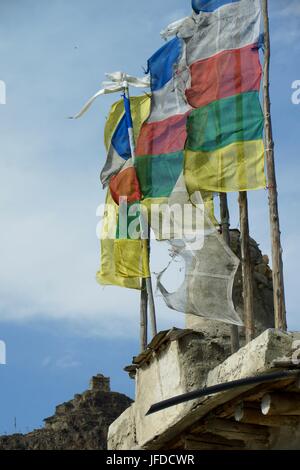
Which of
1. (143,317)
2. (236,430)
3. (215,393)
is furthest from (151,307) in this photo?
(215,393)

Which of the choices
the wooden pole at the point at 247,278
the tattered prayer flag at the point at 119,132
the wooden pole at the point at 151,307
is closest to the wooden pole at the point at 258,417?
the wooden pole at the point at 247,278

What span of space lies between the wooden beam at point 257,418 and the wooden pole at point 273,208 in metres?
1.02

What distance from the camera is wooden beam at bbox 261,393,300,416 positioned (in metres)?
11.8

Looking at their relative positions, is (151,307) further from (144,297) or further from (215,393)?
(215,393)

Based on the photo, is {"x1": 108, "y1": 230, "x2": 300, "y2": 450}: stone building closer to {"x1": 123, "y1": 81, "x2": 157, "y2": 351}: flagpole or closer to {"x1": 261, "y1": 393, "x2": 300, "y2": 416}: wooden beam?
{"x1": 261, "y1": 393, "x2": 300, "y2": 416}: wooden beam

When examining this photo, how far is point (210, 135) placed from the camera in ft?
49.4

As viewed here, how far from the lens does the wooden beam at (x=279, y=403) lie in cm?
1180

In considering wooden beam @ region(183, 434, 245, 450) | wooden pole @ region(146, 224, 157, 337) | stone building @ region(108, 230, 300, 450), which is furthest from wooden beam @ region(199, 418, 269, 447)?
wooden pole @ region(146, 224, 157, 337)

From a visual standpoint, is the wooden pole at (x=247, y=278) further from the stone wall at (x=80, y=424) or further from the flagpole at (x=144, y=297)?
the stone wall at (x=80, y=424)

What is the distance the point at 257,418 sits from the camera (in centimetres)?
1243

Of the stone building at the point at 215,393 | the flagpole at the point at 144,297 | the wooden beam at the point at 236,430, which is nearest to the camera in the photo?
the stone building at the point at 215,393

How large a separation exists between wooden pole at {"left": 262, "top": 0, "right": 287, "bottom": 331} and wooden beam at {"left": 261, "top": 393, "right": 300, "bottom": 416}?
37.1 inches

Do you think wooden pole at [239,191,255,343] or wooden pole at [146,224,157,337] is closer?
wooden pole at [239,191,255,343]
